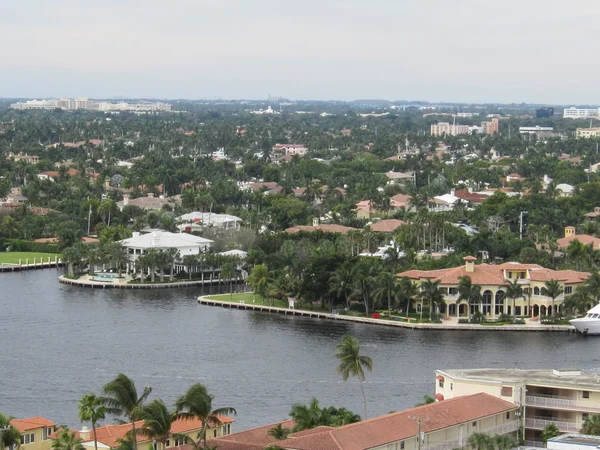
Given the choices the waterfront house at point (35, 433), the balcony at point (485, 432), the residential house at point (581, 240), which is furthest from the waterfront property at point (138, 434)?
the residential house at point (581, 240)

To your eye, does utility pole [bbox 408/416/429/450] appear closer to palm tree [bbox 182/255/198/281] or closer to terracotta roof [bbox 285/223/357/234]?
palm tree [bbox 182/255/198/281]

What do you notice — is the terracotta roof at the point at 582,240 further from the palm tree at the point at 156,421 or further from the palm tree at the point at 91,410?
the palm tree at the point at 156,421

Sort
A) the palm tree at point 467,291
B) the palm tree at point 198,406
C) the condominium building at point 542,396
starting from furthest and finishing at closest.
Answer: the palm tree at point 467,291 < the condominium building at point 542,396 < the palm tree at point 198,406

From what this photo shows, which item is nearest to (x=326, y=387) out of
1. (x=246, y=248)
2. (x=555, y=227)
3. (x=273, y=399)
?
(x=273, y=399)

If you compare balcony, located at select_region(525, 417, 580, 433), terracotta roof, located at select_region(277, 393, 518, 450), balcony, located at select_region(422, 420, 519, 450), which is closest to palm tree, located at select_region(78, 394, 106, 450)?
terracotta roof, located at select_region(277, 393, 518, 450)

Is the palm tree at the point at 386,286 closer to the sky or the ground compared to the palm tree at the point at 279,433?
closer to the ground

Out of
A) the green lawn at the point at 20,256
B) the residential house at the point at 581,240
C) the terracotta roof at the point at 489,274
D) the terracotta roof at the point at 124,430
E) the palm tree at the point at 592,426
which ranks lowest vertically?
the green lawn at the point at 20,256

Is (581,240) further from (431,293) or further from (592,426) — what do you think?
(592,426)
